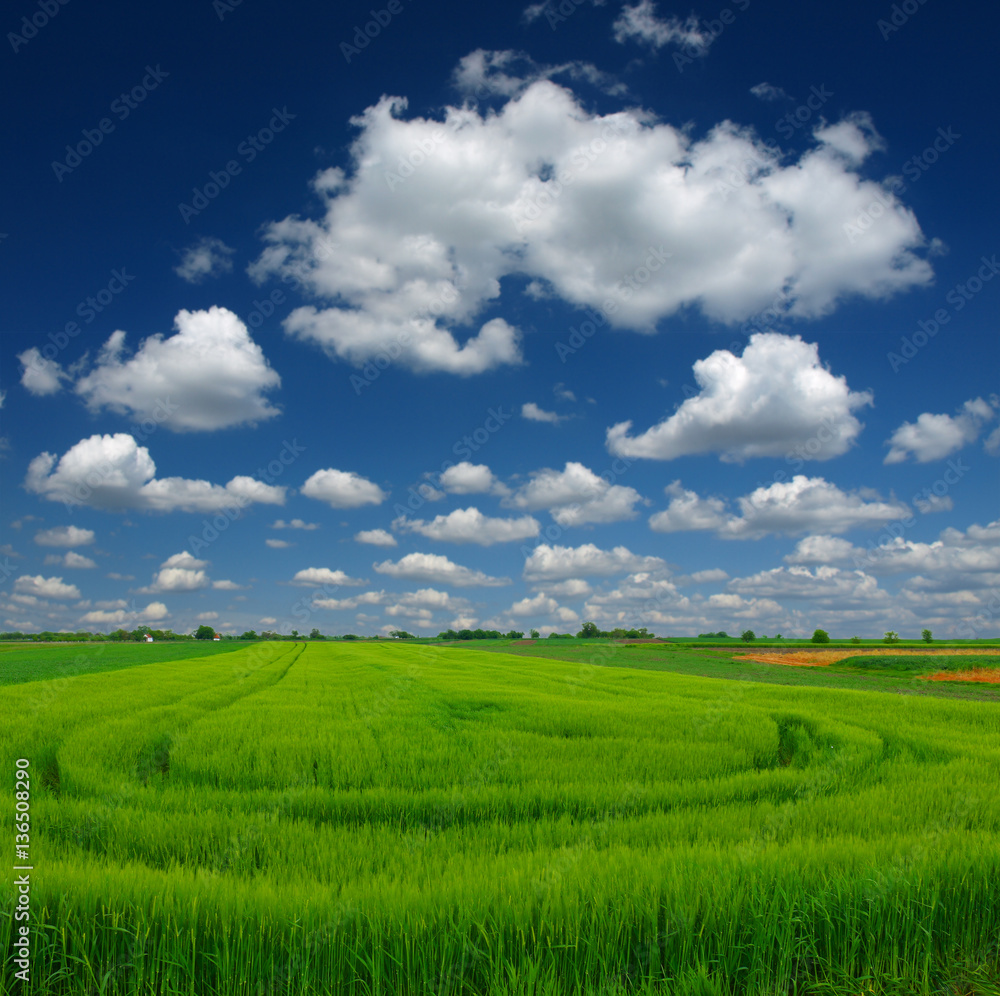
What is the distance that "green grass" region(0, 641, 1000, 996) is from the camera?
328 centimetres

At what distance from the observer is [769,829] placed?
5.37m

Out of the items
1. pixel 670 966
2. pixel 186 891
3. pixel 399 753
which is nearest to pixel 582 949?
pixel 670 966

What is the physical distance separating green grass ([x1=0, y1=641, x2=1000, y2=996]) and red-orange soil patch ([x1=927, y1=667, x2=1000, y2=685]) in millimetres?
37024

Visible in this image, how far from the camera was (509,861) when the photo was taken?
438cm

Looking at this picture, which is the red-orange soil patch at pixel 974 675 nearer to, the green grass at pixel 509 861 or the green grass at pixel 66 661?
the green grass at pixel 509 861

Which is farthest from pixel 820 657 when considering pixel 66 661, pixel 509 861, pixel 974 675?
pixel 66 661

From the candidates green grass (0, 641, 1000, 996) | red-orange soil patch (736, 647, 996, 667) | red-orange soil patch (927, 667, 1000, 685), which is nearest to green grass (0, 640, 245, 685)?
green grass (0, 641, 1000, 996)

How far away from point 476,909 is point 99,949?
2364mm

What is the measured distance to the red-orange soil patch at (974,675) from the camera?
3691 centimetres

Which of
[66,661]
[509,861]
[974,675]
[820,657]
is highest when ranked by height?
[509,861]

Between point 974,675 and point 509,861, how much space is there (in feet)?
165

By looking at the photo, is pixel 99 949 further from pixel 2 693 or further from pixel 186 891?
pixel 2 693

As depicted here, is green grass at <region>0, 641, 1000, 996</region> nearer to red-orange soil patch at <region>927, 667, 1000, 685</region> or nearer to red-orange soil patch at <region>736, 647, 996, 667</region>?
red-orange soil patch at <region>927, 667, 1000, 685</region>

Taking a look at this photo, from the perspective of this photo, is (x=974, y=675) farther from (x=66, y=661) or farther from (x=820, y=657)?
(x=66, y=661)
